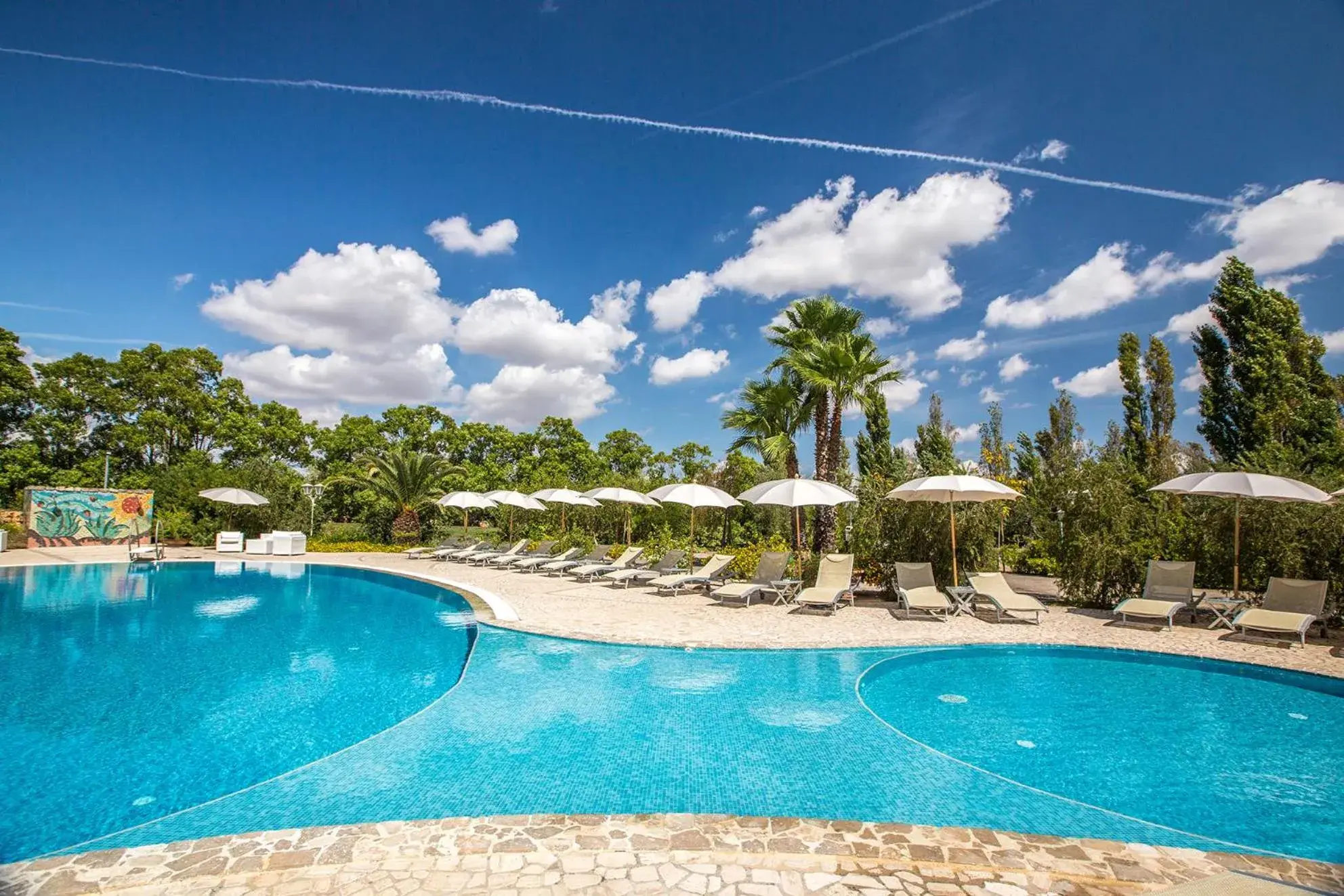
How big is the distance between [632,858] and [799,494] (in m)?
8.96

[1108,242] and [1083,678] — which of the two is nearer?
[1083,678]

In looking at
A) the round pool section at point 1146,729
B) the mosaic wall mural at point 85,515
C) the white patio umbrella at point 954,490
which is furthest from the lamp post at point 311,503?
the round pool section at point 1146,729

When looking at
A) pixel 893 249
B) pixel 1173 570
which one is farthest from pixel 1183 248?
pixel 1173 570

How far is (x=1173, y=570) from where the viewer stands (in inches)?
386

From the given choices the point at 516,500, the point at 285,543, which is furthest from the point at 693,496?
the point at 285,543

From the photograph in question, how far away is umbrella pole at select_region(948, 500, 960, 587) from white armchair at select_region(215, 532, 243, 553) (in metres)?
22.3

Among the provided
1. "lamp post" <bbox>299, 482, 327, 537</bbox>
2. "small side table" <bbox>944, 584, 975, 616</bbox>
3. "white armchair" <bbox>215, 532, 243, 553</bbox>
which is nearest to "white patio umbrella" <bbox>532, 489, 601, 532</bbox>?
"small side table" <bbox>944, 584, 975, 616</bbox>

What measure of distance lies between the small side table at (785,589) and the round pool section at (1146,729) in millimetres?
3720

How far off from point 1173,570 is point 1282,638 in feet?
5.43

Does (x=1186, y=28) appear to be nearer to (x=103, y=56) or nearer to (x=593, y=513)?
(x=103, y=56)

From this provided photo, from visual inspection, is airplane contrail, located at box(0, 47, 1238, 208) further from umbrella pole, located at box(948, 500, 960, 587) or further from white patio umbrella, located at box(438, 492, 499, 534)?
white patio umbrella, located at box(438, 492, 499, 534)

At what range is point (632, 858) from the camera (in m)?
3.17

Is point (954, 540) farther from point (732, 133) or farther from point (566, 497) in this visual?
point (732, 133)

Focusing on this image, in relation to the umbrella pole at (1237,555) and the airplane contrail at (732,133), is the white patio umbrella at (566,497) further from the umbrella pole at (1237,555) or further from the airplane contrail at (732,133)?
the umbrella pole at (1237,555)
